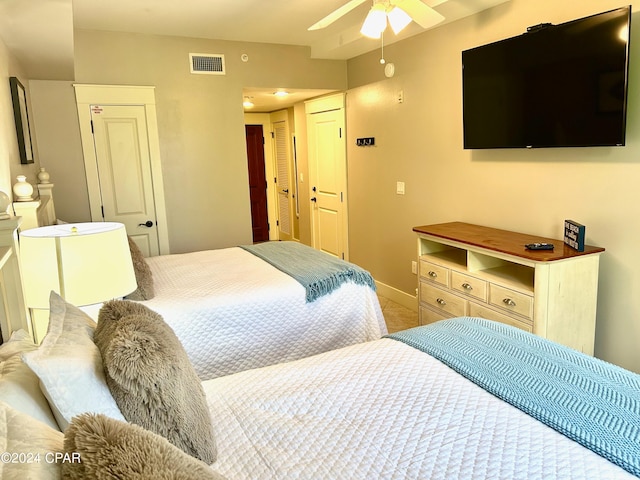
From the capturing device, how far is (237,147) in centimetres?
475

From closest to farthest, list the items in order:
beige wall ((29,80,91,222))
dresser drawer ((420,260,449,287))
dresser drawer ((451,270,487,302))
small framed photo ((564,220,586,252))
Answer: small framed photo ((564,220,586,252)) → dresser drawer ((451,270,487,302)) → dresser drawer ((420,260,449,287)) → beige wall ((29,80,91,222))

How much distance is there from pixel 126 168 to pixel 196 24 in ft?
4.73

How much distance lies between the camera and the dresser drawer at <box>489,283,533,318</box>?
262cm

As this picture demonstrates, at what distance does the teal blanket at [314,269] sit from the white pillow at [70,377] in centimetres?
166

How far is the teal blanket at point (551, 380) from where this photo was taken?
1.21 m

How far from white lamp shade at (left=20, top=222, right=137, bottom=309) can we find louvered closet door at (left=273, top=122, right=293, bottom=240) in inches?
217

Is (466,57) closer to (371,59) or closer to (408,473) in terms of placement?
(371,59)

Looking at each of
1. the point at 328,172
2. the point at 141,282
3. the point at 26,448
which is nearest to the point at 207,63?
the point at 328,172

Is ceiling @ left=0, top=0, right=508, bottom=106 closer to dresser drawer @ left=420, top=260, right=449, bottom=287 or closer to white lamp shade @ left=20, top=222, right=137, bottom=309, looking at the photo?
white lamp shade @ left=20, top=222, right=137, bottom=309

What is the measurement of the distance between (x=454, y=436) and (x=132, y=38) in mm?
4278

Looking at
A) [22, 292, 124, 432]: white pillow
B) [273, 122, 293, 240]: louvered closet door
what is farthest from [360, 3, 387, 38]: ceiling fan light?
[273, 122, 293, 240]: louvered closet door

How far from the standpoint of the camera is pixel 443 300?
10.8ft

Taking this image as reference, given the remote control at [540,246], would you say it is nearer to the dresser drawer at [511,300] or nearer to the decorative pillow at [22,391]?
the dresser drawer at [511,300]

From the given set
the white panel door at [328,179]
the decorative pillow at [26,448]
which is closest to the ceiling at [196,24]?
the white panel door at [328,179]
